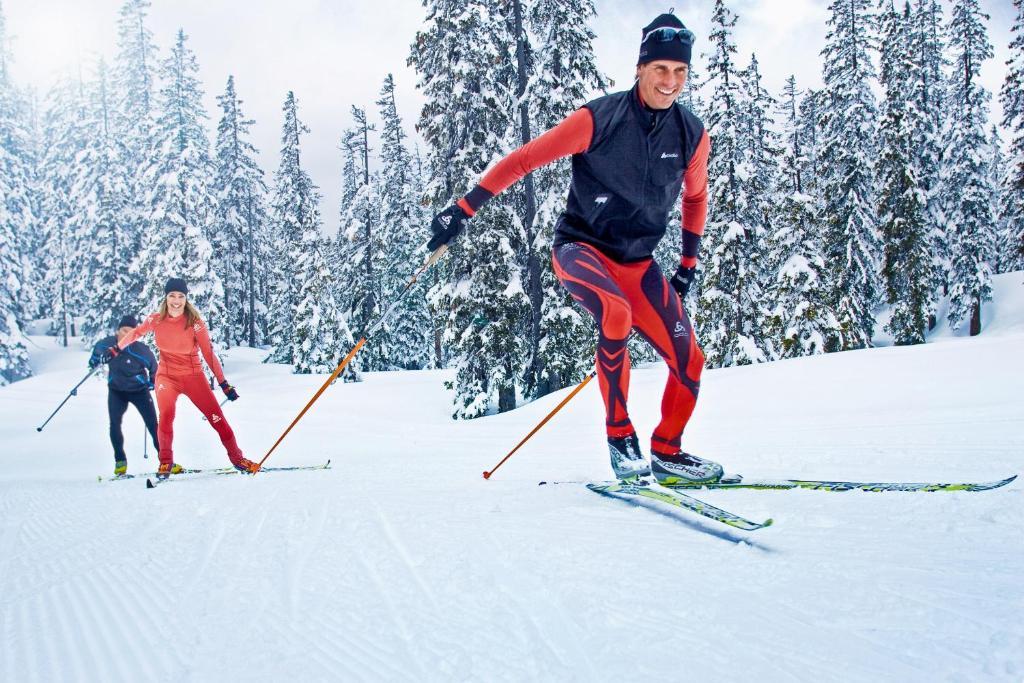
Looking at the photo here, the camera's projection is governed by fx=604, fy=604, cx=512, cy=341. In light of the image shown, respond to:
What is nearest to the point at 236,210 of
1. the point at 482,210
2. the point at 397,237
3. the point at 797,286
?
the point at 397,237

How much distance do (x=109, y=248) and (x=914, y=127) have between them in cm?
4394

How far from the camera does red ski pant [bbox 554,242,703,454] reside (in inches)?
145

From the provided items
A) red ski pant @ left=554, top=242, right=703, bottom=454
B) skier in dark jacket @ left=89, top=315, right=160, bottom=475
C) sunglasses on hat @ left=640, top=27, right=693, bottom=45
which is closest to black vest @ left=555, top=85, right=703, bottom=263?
red ski pant @ left=554, top=242, right=703, bottom=454

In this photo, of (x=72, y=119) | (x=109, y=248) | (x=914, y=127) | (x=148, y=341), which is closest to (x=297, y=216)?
(x=109, y=248)

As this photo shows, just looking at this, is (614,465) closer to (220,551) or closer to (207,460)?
(220,551)

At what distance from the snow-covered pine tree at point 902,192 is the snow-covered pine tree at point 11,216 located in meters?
43.5

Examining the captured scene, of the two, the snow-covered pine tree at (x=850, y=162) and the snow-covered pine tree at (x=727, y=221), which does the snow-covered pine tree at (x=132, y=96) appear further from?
the snow-covered pine tree at (x=850, y=162)

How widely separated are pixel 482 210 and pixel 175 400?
11.3 meters

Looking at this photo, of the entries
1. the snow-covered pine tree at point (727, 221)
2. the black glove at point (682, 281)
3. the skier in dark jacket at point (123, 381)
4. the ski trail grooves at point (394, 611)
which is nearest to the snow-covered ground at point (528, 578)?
the ski trail grooves at point (394, 611)

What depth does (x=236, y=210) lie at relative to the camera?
134 feet

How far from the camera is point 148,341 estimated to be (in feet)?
89.2

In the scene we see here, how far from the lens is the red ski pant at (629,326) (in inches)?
145

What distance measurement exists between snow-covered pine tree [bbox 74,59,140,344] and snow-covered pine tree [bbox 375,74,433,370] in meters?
15.3

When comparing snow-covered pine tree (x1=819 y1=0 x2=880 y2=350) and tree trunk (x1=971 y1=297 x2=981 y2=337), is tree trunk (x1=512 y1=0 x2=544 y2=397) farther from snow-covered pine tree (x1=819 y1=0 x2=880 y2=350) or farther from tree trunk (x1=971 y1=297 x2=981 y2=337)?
tree trunk (x1=971 y1=297 x2=981 y2=337)
